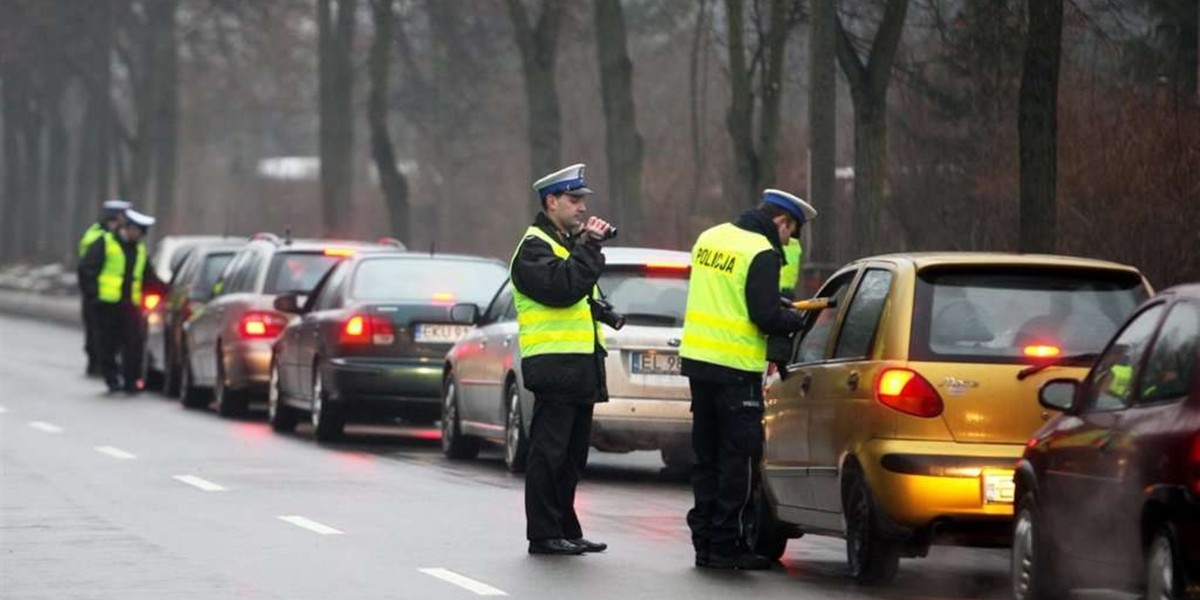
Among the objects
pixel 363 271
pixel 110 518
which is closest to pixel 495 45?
pixel 363 271

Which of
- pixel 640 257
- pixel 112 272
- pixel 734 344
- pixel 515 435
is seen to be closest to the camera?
pixel 734 344

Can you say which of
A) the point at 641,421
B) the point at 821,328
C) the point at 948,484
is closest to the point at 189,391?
the point at 641,421

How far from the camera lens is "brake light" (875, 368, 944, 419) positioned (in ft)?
38.1

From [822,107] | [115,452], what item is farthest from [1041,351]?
[822,107]

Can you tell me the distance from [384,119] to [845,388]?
32.9m

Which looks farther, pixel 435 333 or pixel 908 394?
pixel 435 333

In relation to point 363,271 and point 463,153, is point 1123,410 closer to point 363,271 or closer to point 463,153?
point 363,271

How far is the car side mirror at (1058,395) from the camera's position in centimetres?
1051

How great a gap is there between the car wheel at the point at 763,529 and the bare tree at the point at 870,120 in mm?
11944

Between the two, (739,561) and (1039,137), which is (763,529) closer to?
(739,561)

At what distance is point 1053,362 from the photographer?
11.7 metres

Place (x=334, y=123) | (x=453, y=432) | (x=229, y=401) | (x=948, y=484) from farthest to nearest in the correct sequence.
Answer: (x=334, y=123) < (x=229, y=401) < (x=453, y=432) < (x=948, y=484)

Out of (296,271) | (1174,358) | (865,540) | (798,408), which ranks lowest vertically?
(865,540)

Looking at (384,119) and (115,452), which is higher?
(384,119)
